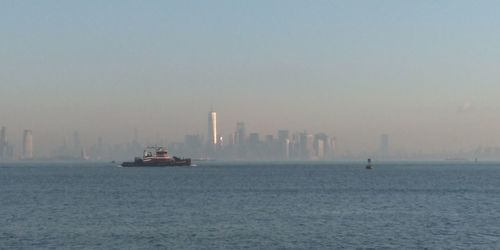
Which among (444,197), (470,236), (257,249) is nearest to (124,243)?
(257,249)

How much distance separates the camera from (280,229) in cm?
8225

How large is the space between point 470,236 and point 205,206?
149 feet

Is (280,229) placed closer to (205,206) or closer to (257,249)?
(257,249)

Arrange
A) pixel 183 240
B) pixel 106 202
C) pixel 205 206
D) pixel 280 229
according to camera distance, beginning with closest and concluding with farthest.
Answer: pixel 183 240
pixel 280 229
pixel 205 206
pixel 106 202

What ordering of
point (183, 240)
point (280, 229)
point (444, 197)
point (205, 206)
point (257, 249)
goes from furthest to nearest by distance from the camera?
point (444, 197) → point (205, 206) → point (280, 229) → point (183, 240) → point (257, 249)

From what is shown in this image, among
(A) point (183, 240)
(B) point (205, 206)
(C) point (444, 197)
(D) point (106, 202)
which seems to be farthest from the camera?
(C) point (444, 197)

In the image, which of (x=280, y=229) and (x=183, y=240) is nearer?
(x=183, y=240)

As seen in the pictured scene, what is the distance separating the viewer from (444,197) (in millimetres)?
137500

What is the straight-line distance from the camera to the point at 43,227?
8400 cm

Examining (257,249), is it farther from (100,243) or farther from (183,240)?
(100,243)

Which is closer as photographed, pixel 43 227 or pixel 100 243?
pixel 100 243

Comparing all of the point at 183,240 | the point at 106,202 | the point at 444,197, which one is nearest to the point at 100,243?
the point at 183,240

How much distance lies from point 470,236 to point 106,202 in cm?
6254

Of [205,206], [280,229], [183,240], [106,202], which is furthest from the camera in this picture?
[106,202]
